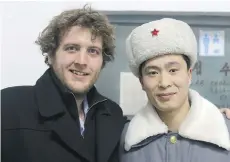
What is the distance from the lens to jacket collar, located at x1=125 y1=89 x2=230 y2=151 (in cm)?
112

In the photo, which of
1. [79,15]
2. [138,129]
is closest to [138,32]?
[79,15]

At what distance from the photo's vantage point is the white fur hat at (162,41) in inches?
43.4

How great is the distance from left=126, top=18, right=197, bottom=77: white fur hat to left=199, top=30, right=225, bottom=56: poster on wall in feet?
2.09

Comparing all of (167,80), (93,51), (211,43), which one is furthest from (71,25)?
(211,43)

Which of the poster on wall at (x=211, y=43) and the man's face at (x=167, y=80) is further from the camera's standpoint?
the poster on wall at (x=211, y=43)

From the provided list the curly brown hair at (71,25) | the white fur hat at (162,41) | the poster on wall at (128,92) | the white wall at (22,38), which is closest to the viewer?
the white fur hat at (162,41)

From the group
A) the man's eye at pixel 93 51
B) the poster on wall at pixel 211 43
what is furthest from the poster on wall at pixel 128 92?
the man's eye at pixel 93 51

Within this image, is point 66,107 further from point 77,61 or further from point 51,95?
point 77,61

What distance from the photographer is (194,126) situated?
1141mm

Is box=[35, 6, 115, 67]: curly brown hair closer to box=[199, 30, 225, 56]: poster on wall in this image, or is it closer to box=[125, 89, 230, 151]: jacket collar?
→ box=[125, 89, 230, 151]: jacket collar

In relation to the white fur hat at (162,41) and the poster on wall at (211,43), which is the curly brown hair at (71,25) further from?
the poster on wall at (211,43)

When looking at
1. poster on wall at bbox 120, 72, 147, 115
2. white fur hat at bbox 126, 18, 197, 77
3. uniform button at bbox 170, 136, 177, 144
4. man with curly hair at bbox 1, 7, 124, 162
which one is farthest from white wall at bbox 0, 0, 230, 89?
uniform button at bbox 170, 136, 177, 144

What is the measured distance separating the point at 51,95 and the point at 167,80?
44cm

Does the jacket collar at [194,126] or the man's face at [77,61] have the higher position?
the man's face at [77,61]
